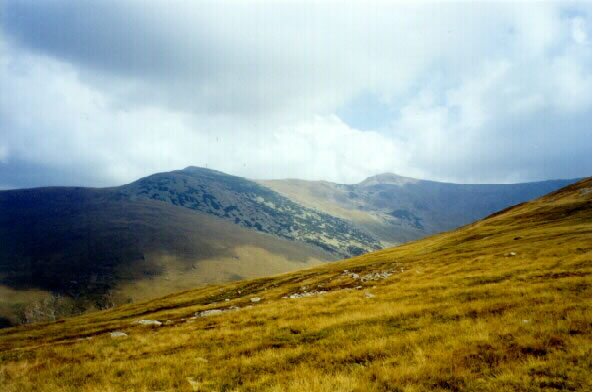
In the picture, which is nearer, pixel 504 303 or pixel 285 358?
pixel 285 358

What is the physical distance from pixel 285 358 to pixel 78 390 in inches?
287

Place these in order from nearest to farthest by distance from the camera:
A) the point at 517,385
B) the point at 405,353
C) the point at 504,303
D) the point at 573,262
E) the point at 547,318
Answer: the point at 517,385
the point at 405,353
the point at 547,318
the point at 504,303
the point at 573,262

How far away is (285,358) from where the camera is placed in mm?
11219

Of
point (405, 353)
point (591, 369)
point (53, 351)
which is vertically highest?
point (591, 369)

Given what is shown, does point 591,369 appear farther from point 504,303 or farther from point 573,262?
point 573,262

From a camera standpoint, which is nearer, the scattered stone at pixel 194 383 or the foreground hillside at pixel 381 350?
the foreground hillside at pixel 381 350

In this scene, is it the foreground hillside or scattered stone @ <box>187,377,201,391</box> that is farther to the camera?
scattered stone @ <box>187,377,201,391</box>

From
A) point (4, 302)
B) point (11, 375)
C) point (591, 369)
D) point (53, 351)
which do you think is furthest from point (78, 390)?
point (4, 302)

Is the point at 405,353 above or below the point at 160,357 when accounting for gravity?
above

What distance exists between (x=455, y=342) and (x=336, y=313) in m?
8.51

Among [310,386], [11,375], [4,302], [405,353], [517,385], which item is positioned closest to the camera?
[517,385]

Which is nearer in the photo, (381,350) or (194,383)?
(194,383)

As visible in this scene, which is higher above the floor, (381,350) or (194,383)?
(381,350)

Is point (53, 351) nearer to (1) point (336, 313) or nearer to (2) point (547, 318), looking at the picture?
(1) point (336, 313)
